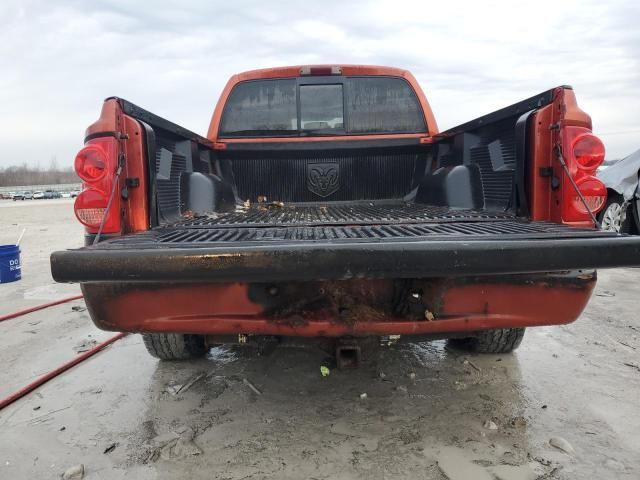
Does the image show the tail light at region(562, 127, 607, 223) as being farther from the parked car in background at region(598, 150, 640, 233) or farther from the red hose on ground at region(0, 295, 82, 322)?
the parked car in background at region(598, 150, 640, 233)

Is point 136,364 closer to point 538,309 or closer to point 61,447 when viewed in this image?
point 61,447

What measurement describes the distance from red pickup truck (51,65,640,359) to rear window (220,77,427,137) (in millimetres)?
838

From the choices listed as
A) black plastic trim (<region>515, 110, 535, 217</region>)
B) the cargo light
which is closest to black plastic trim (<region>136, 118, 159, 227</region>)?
black plastic trim (<region>515, 110, 535, 217</region>)

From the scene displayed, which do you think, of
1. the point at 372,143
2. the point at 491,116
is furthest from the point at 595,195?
the point at 372,143

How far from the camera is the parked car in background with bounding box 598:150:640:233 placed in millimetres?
6754

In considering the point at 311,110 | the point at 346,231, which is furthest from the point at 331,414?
the point at 311,110

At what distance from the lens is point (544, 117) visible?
2.15 meters

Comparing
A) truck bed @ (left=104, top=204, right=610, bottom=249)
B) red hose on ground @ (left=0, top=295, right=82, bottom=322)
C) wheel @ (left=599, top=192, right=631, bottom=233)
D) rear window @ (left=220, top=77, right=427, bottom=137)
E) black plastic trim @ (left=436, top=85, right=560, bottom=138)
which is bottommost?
red hose on ground @ (left=0, top=295, right=82, bottom=322)

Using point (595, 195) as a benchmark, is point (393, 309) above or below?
below

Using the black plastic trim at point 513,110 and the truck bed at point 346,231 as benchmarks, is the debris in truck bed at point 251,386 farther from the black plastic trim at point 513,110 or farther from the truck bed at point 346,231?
the black plastic trim at point 513,110

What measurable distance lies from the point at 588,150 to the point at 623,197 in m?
6.01

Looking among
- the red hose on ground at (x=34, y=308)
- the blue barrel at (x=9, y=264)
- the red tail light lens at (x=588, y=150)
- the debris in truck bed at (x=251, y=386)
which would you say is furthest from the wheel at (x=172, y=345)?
the blue barrel at (x=9, y=264)

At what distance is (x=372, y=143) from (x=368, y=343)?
2.16 meters

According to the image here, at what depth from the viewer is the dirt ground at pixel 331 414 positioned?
6.49 ft
